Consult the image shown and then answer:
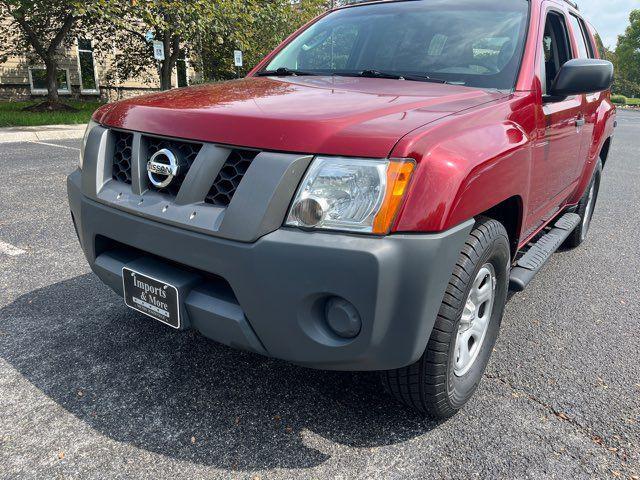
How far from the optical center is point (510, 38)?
2602 millimetres

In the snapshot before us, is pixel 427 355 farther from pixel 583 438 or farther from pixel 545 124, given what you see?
pixel 545 124

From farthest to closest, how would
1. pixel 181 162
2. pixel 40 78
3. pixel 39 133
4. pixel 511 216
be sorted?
pixel 40 78
pixel 39 133
pixel 511 216
pixel 181 162

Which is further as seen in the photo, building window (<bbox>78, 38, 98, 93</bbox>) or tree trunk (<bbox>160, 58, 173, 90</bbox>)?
building window (<bbox>78, 38, 98, 93</bbox>)

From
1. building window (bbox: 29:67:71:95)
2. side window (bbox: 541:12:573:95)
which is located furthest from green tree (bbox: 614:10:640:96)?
side window (bbox: 541:12:573:95)

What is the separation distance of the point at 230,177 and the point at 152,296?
1.85 ft

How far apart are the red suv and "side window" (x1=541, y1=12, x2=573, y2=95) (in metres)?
0.45

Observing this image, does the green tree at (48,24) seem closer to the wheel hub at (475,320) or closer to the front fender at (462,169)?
the front fender at (462,169)

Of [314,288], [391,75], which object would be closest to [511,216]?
[391,75]

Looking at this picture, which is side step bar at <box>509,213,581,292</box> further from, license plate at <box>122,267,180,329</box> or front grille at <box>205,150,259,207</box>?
license plate at <box>122,267,180,329</box>

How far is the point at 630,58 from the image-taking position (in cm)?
6031

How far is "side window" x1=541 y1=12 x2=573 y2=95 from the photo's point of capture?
3006mm

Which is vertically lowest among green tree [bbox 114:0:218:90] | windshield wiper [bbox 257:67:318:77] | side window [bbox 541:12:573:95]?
windshield wiper [bbox 257:67:318:77]

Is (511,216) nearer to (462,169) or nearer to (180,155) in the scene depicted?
(462,169)

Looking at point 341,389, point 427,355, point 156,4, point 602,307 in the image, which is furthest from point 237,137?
point 156,4
